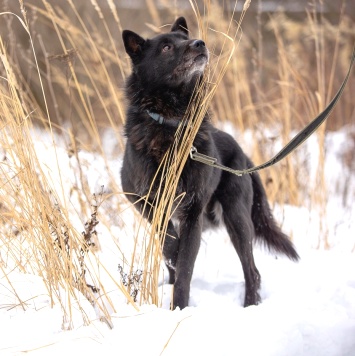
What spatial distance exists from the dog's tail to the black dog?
0.25 metres

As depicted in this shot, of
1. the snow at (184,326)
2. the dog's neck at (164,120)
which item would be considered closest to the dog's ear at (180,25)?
the dog's neck at (164,120)

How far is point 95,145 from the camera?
5.36 metres

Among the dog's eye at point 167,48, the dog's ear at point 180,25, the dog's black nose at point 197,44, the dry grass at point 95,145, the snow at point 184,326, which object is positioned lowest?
the snow at point 184,326

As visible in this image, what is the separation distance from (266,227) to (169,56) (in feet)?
4.26

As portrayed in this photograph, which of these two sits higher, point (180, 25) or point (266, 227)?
point (180, 25)

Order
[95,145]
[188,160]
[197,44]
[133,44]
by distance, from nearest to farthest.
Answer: [197,44]
[188,160]
[133,44]
[95,145]

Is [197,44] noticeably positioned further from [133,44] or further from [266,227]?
[266,227]

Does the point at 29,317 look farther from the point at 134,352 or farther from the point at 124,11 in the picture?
the point at 124,11

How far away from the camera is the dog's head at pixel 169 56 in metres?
2.92

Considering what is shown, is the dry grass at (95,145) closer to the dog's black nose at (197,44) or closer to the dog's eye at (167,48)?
the dog's black nose at (197,44)

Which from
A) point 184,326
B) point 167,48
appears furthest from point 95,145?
point 184,326

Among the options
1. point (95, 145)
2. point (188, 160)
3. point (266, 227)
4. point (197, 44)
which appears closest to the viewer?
point (197, 44)

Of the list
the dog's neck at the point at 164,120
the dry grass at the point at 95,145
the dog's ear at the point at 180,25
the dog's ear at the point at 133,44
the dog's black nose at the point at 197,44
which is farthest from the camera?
the dog's ear at the point at 180,25

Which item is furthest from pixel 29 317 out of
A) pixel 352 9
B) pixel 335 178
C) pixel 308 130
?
pixel 352 9
